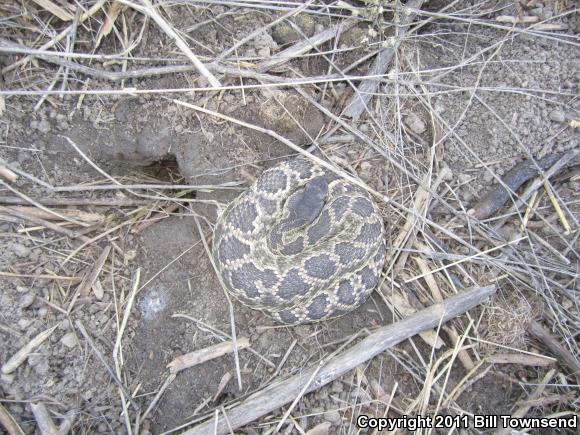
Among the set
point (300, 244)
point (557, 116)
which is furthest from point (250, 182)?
point (557, 116)

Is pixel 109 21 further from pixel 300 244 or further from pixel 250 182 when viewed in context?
pixel 300 244

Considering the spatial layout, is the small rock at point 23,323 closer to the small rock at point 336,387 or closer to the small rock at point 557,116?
the small rock at point 336,387

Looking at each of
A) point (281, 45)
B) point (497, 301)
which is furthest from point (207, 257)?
point (497, 301)

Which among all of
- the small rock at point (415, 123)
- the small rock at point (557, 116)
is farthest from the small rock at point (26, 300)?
the small rock at point (557, 116)

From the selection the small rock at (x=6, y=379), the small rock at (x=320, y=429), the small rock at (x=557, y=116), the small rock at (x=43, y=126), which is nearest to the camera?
the small rock at (x=6, y=379)

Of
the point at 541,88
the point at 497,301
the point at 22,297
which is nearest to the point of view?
the point at 22,297

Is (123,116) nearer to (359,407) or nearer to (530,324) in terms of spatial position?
(359,407)

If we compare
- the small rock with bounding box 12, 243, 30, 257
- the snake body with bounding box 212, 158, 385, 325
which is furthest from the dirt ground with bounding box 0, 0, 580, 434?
the snake body with bounding box 212, 158, 385, 325
